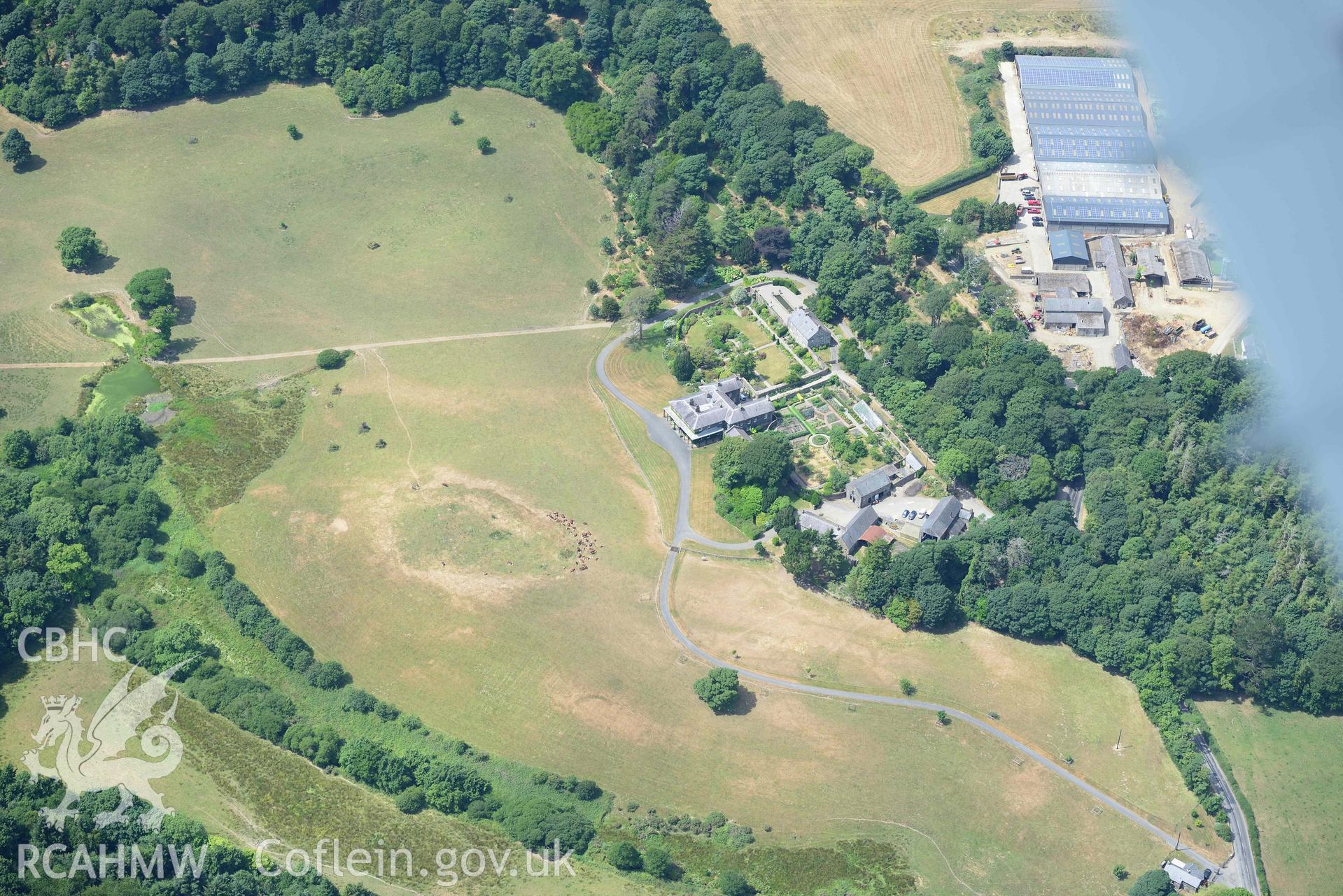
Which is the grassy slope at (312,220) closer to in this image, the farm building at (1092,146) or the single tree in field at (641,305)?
the single tree in field at (641,305)

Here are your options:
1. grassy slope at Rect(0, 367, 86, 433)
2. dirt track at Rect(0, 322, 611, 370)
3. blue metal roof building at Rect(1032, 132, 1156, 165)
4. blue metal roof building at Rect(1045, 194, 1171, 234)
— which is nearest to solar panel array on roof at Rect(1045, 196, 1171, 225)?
blue metal roof building at Rect(1045, 194, 1171, 234)

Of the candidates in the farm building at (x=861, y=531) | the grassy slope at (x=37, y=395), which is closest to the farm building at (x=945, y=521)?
the farm building at (x=861, y=531)

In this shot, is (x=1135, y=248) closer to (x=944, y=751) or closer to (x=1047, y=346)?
(x=1047, y=346)

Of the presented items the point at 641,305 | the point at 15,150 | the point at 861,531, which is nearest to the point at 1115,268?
the point at 861,531

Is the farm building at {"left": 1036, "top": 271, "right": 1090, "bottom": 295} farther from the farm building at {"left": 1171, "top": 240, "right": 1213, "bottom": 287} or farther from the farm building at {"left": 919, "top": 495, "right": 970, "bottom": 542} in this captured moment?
the farm building at {"left": 919, "top": 495, "right": 970, "bottom": 542}

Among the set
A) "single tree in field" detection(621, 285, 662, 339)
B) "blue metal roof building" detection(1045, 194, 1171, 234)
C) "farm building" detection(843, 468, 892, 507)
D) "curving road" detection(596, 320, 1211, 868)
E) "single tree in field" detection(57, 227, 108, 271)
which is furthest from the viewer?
"blue metal roof building" detection(1045, 194, 1171, 234)

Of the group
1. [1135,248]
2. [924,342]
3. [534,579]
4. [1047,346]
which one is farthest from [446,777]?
[1135,248]

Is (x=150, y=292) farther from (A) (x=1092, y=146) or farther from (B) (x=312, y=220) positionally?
(A) (x=1092, y=146)
